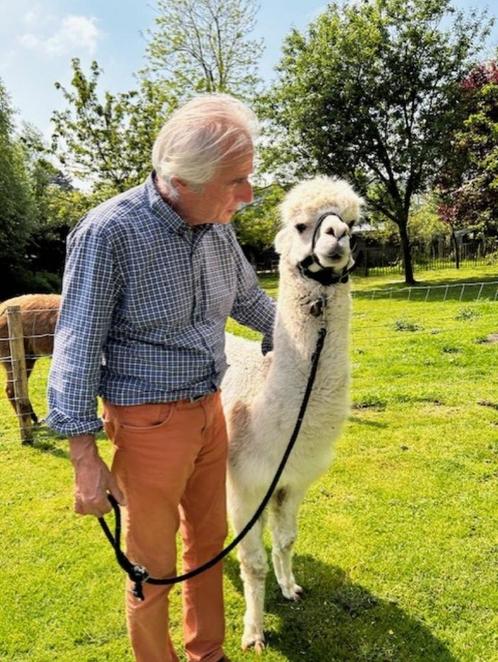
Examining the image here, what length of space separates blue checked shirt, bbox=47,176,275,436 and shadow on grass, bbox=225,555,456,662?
4.83 feet

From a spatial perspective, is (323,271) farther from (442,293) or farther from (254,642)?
(442,293)

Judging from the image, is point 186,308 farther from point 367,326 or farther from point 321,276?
point 367,326

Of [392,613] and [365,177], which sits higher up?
[365,177]

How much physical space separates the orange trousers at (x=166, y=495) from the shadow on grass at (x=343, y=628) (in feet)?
2.05

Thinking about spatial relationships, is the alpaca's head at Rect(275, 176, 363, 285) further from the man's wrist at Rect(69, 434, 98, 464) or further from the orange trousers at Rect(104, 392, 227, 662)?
the man's wrist at Rect(69, 434, 98, 464)

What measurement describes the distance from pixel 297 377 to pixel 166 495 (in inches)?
29.1

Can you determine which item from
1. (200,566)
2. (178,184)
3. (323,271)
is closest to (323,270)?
(323,271)

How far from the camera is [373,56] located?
17.9 meters

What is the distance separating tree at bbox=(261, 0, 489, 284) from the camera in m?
18.0

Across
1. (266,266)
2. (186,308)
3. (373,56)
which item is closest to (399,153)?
(373,56)

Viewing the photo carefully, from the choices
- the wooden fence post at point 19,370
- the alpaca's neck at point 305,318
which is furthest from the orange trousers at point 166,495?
the wooden fence post at point 19,370

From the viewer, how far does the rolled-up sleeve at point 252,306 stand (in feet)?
7.48

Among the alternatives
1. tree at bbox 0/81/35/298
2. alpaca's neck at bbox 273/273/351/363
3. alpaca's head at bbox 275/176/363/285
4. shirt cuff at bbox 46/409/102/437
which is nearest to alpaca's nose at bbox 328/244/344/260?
alpaca's head at bbox 275/176/363/285

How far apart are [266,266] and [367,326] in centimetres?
2206
